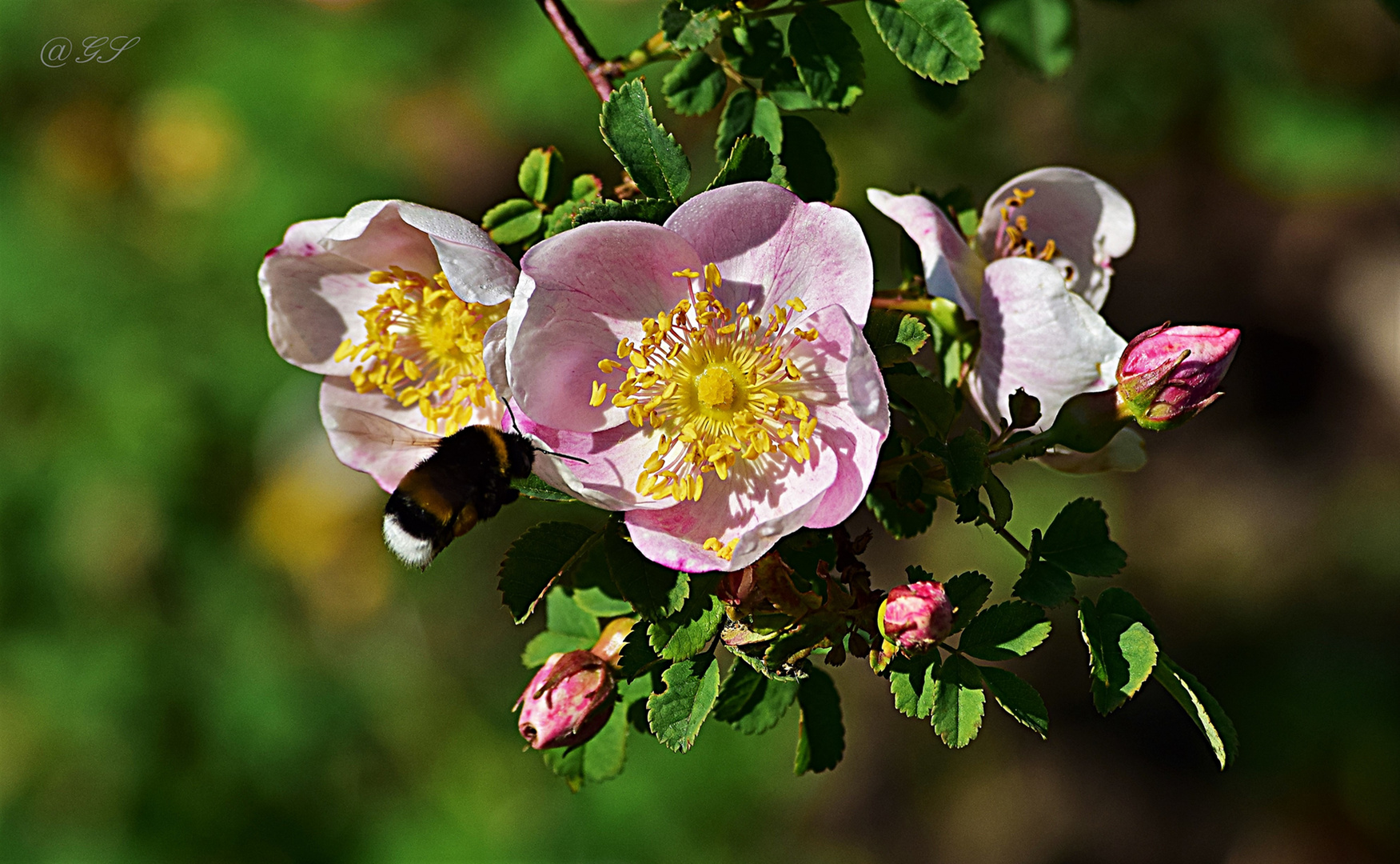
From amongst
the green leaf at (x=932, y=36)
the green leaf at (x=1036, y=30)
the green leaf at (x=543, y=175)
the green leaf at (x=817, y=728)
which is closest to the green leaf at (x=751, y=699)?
the green leaf at (x=817, y=728)

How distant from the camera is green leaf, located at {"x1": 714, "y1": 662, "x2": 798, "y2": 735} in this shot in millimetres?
1508

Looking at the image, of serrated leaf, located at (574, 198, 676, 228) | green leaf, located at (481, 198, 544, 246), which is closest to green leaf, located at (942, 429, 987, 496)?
serrated leaf, located at (574, 198, 676, 228)

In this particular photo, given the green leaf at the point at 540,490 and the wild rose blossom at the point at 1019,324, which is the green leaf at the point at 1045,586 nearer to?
the wild rose blossom at the point at 1019,324

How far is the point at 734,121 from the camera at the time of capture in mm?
1561

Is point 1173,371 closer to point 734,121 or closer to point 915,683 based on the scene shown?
point 915,683

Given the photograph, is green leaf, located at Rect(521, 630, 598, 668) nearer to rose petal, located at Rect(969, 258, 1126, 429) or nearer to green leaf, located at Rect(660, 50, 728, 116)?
rose petal, located at Rect(969, 258, 1126, 429)

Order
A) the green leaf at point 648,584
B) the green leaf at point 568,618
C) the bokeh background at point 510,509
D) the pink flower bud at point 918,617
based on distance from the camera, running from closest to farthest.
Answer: the pink flower bud at point 918,617
the green leaf at point 648,584
the green leaf at point 568,618
the bokeh background at point 510,509

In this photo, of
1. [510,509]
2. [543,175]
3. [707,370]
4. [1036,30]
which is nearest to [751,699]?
[707,370]

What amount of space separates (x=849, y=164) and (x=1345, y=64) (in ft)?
6.89

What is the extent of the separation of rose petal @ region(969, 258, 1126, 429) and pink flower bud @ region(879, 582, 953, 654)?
0.32 meters

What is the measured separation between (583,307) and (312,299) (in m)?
0.47

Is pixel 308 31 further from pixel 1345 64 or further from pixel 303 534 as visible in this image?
pixel 1345 64

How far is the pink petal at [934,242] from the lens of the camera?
4.91 feet

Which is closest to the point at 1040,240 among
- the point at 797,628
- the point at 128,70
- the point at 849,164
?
the point at 797,628
